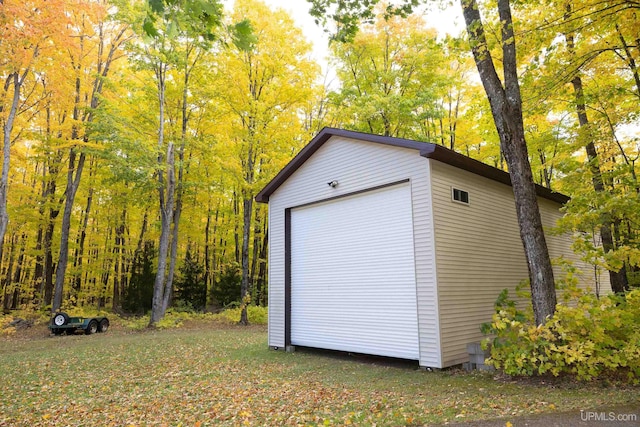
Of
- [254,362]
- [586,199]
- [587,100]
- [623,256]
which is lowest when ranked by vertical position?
[254,362]

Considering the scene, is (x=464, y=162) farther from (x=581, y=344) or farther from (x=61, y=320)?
(x=61, y=320)

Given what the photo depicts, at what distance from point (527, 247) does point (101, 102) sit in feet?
47.7

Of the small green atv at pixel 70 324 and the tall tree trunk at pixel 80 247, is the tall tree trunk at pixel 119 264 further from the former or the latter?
the small green atv at pixel 70 324

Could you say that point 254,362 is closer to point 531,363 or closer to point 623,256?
point 531,363

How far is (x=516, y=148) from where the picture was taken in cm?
616

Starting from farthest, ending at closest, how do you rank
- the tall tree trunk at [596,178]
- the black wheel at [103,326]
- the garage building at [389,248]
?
1. the black wheel at [103,326]
2. the tall tree trunk at [596,178]
3. the garage building at [389,248]

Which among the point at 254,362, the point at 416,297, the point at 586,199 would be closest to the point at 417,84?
the point at 586,199

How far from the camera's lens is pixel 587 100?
9008mm

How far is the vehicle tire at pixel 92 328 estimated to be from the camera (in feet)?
42.8

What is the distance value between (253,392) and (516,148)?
17.9 feet

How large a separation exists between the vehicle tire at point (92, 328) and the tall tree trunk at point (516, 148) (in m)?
13.2

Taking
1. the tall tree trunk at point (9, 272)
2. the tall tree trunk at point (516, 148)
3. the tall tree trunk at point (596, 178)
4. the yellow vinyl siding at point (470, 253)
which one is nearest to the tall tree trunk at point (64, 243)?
the tall tree trunk at point (9, 272)

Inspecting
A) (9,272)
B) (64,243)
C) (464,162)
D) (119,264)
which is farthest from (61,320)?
(464,162)

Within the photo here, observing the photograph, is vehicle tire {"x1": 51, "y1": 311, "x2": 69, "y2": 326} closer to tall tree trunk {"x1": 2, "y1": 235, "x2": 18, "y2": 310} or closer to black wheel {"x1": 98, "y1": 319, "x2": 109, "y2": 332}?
black wheel {"x1": 98, "y1": 319, "x2": 109, "y2": 332}
